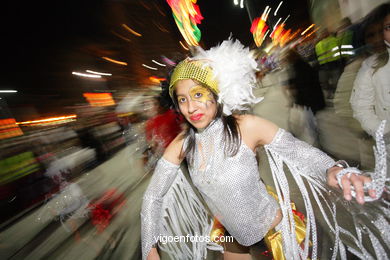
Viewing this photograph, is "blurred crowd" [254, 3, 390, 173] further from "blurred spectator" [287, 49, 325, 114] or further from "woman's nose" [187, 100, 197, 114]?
"woman's nose" [187, 100, 197, 114]

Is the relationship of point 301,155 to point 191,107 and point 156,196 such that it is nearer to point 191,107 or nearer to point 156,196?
point 191,107

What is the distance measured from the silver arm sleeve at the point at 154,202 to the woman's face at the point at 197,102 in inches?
15.8

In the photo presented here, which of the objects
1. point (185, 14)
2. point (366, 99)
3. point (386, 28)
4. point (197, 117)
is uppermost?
point (185, 14)

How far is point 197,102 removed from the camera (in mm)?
1542

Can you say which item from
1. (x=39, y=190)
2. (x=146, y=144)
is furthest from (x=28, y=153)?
(x=146, y=144)

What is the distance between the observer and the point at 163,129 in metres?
4.59

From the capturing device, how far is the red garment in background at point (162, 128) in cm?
448

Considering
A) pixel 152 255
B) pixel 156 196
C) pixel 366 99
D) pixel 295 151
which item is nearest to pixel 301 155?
pixel 295 151

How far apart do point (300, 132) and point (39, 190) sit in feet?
17.3

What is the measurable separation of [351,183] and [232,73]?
0.98 meters

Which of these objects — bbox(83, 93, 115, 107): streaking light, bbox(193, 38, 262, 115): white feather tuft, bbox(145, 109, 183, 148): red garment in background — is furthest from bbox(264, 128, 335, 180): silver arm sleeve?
bbox(83, 93, 115, 107): streaking light

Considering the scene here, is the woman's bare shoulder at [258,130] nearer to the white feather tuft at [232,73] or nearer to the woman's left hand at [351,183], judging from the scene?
the white feather tuft at [232,73]

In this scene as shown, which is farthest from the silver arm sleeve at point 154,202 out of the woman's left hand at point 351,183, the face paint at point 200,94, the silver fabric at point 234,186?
the woman's left hand at point 351,183

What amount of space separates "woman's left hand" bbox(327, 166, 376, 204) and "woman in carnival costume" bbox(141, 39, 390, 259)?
11 centimetres
